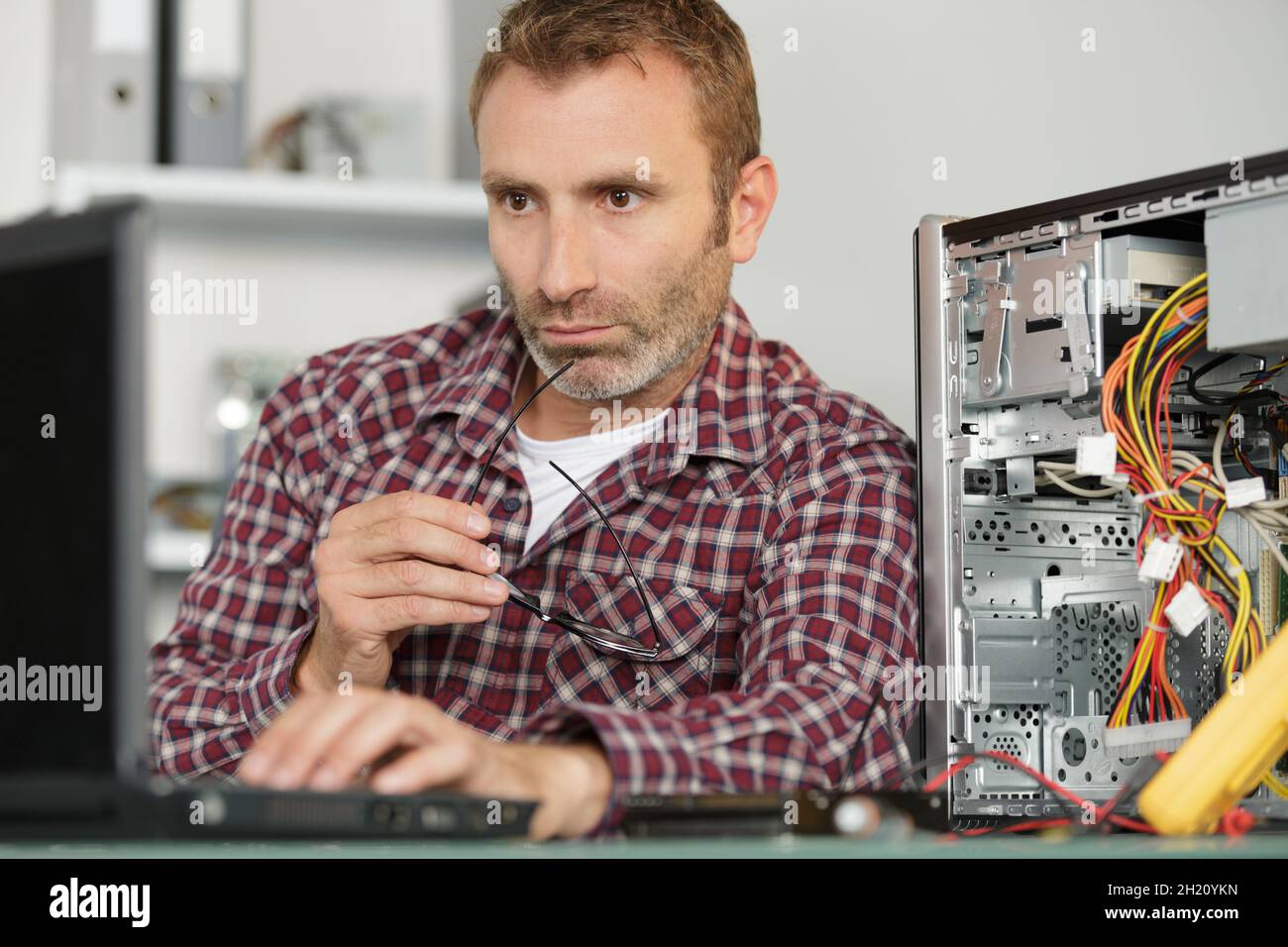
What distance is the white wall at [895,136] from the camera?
1.88 meters

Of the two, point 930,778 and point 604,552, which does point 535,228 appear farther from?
point 930,778

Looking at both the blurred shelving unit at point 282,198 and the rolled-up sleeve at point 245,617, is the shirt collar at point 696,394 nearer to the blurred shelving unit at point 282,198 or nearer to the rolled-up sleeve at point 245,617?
the rolled-up sleeve at point 245,617

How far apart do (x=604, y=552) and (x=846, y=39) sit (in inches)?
36.6

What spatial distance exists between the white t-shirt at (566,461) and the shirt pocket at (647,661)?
0.13 meters

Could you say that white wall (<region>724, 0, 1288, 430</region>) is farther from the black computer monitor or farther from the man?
the black computer monitor

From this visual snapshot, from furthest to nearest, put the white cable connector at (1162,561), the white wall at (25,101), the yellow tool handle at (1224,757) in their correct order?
1. the white wall at (25,101)
2. the white cable connector at (1162,561)
3. the yellow tool handle at (1224,757)

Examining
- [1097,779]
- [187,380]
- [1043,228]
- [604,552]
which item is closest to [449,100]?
[187,380]

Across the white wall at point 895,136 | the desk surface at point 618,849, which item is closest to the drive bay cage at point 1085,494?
the desk surface at point 618,849

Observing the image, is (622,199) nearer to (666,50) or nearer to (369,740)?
(666,50)

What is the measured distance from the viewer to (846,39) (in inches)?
74.5

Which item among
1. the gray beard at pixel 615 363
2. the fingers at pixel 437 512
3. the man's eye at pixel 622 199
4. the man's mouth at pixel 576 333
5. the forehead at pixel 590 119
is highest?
the forehead at pixel 590 119

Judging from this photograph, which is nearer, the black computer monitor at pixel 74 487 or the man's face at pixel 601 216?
the black computer monitor at pixel 74 487

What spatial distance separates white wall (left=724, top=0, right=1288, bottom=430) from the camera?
6.18 ft

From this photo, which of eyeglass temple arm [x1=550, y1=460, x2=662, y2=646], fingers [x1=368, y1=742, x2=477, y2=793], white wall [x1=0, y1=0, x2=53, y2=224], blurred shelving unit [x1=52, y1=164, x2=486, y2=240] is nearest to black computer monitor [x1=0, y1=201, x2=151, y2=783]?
fingers [x1=368, y1=742, x2=477, y2=793]
